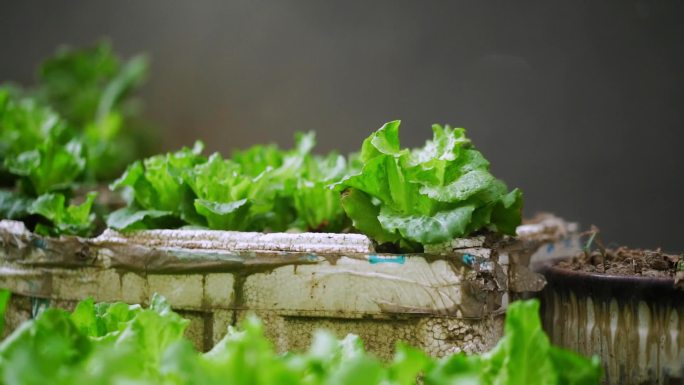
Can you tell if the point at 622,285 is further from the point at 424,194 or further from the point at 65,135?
the point at 65,135

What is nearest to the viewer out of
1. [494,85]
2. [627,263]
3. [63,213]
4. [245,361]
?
[245,361]

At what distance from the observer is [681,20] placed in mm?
1878

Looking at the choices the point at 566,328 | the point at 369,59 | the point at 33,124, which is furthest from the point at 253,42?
the point at 566,328

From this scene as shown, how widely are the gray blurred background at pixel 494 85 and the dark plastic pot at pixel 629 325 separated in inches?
16.2

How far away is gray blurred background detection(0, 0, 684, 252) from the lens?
6.70ft

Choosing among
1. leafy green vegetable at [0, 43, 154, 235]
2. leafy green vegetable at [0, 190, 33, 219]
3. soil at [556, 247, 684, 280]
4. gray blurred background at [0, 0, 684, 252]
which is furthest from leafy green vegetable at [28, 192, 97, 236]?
soil at [556, 247, 684, 280]

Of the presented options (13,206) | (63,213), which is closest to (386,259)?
(63,213)

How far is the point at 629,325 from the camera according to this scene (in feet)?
4.15

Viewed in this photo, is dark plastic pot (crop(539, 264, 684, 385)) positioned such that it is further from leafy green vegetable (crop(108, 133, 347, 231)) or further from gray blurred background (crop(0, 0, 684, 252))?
leafy green vegetable (crop(108, 133, 347, 231))

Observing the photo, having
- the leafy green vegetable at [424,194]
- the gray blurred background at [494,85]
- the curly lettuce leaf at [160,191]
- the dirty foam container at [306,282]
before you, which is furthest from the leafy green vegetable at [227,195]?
the gray blurred background at [494,85]

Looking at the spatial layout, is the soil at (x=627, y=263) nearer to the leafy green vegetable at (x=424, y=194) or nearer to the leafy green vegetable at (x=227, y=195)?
the leafy green vegetable at (x=424, y=194)

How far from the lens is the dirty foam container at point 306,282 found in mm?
1340

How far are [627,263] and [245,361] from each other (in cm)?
90

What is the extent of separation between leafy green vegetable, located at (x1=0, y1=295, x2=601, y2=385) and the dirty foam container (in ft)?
1.01
